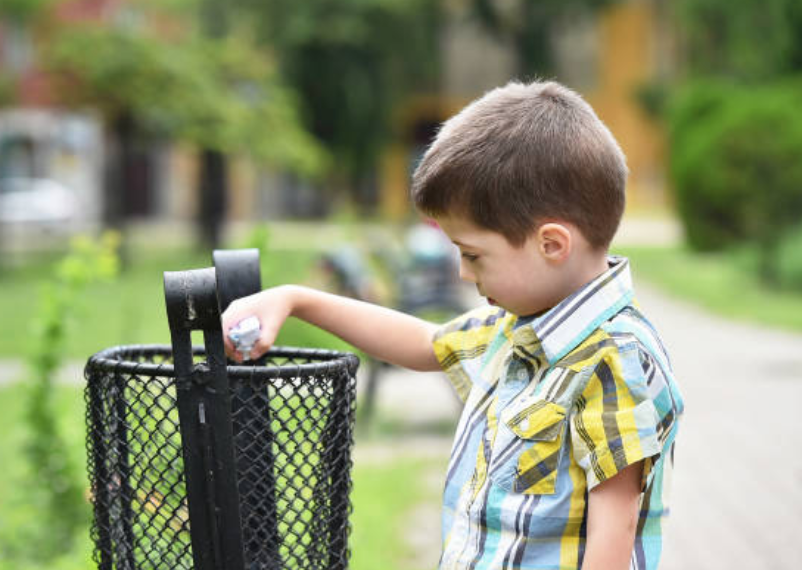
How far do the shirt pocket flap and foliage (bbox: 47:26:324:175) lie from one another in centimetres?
1993

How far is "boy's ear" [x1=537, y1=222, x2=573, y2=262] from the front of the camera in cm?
166

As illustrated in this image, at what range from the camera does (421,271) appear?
32.4 ft

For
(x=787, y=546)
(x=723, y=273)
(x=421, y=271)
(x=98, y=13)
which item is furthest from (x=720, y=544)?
(x=98, y=13)

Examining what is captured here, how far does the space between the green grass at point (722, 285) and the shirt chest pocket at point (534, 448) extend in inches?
392

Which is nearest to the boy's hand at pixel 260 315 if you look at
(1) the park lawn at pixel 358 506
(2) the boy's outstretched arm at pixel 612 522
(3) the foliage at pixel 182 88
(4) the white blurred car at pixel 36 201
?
(2) the boy's outstretched arm at pixel 612 522

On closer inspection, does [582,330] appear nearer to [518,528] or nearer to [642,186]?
[518,528]

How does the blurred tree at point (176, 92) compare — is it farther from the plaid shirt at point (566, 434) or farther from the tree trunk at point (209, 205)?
the plaid shirt at point (566, 434)

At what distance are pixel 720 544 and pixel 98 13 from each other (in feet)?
112

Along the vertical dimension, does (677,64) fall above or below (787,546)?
above

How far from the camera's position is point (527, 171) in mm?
1652

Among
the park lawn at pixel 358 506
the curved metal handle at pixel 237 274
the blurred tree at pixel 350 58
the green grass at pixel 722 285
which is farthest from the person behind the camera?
the blurred tree at pixel 350 58

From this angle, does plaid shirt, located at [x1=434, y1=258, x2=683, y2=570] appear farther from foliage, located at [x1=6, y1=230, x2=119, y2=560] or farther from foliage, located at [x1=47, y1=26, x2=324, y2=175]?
foliage, located at [x1=47, y1=26, x2=324, y2=175]

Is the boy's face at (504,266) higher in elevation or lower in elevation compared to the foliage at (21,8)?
lower

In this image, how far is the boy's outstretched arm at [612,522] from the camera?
1610 millimetres
